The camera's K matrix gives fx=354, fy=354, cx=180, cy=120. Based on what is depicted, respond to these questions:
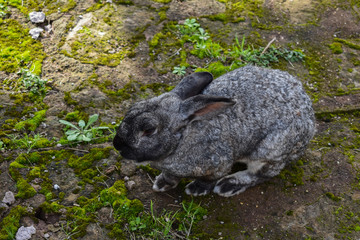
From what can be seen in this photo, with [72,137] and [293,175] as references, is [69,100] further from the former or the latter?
[293,175]

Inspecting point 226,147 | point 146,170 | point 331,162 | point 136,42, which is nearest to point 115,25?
point 136,42

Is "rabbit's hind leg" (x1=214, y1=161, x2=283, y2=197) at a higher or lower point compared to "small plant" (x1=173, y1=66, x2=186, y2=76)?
lower

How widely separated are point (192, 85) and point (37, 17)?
12.6ft

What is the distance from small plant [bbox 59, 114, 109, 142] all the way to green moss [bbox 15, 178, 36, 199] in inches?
33.1

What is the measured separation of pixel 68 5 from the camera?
7.00 m

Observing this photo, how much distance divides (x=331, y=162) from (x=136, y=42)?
393cm

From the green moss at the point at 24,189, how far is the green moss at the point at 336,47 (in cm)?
587

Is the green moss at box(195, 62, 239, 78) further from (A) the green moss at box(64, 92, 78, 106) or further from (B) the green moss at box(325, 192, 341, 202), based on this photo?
(B) the green moss at box(325, 192, 341, 202)

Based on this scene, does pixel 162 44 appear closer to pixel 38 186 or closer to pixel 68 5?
pixel 68 5

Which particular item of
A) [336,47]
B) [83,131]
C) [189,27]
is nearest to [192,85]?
[83,131]

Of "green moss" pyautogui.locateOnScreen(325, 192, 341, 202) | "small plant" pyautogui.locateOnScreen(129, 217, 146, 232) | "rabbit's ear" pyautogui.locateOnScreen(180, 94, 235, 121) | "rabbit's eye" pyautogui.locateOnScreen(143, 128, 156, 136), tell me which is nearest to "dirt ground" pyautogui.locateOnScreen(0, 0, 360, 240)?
"green moss" pyautogui.locateOnScreen(325, 192, 341, 202)

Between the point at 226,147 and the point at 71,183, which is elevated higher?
the point at 226,147

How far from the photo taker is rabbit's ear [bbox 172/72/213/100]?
438 centimetres

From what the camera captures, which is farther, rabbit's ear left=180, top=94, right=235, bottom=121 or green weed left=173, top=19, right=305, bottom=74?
green weed left=173, top=19, right=305, bottom=74
